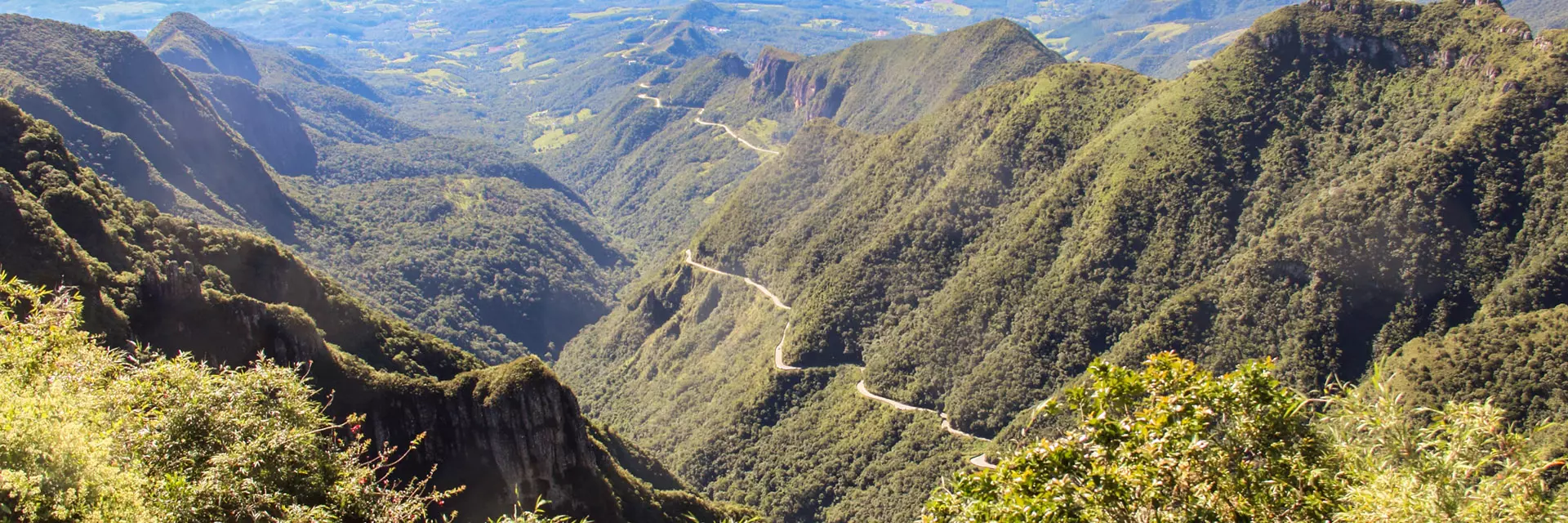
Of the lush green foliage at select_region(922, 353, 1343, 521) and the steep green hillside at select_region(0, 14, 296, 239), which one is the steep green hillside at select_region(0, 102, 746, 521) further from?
the steep green hillside at select_region(0, 14, 296, 239)

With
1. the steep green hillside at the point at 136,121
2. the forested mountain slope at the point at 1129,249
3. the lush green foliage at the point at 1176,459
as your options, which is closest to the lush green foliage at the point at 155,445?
the lush green foliage at the point at 1176,459

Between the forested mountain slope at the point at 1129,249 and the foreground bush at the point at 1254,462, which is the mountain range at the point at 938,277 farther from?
the forested mountain slope at the point at 1129,249

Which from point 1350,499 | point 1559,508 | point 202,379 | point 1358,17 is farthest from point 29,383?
point 1358,17

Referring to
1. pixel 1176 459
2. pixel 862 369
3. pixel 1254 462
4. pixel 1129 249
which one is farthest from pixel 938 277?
pixel 1176 459

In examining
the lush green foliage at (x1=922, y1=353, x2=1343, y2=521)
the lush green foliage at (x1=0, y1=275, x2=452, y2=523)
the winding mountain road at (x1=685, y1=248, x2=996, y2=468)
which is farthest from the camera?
the winding mountain road at (x1=685, y1=248, x2=996, y2=468)

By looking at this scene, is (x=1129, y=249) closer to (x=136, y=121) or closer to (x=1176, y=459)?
(x=1176, y=459)

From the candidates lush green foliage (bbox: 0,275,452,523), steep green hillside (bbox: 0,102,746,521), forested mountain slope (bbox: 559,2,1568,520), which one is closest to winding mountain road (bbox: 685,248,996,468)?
forested mountain slope (bbox: 559,2,1568,520)
